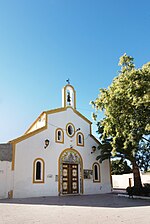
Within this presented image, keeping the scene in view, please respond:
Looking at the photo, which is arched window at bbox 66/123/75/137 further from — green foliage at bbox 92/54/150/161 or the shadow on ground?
the shadow on ground

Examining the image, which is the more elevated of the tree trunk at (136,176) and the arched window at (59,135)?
the arched window at (59,135)

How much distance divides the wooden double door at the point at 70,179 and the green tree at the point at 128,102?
6.31 m

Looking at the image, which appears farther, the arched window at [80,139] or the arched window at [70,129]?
the arched window at [80,139]

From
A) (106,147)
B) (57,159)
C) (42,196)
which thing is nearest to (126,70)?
(106,147)

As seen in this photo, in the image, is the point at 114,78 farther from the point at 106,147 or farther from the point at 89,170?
the point at 89,170

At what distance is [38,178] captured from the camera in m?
17.5

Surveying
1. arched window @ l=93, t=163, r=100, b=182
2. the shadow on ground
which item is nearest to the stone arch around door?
arched window @ l=93, t=163, r=100, b=182

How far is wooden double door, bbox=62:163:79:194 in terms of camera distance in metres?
19.1

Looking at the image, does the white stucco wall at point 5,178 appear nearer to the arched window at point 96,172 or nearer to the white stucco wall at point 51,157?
the white stucco wall at point 51,157

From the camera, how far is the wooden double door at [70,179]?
1913 cm

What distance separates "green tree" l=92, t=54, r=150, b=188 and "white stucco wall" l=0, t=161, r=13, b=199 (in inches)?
299

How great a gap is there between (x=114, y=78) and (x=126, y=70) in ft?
3.42

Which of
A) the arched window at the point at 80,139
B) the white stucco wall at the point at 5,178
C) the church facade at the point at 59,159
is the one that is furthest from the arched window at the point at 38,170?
the arched window at the point at 80,139

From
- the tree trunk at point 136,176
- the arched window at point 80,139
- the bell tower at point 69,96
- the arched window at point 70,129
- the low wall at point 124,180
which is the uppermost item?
the bell tower at point 69,96
